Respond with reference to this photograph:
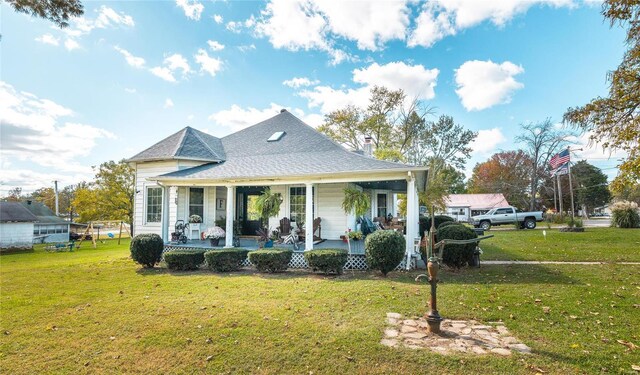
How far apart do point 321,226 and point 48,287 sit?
27.8 ft

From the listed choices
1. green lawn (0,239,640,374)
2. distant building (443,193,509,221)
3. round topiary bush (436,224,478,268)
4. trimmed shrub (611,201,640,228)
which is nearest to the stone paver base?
green lawn (0,239,640,374)

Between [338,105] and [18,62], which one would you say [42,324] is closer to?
[18,62]

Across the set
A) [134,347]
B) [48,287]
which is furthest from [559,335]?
[48,287]

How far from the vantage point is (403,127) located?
3122cm

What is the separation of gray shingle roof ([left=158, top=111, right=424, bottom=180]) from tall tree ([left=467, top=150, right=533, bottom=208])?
31827 mm

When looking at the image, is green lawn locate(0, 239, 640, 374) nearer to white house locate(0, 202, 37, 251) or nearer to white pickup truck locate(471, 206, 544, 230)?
white pickup truck locate(471, 206, 544, 230)

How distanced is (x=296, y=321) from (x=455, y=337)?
7.91ft

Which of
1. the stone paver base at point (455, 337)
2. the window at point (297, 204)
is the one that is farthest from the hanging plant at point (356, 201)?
the stone paver base at point (455, 337)

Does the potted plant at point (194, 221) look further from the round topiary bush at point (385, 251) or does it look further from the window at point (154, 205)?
the round topiary bush at point (385, 251)

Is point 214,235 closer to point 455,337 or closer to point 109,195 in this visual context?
point 455,337

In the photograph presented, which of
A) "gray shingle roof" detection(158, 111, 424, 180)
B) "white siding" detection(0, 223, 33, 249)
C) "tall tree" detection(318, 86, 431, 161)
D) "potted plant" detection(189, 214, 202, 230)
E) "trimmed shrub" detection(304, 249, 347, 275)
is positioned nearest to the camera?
"trimmed shrub" detection(304, 249, 347, 275)

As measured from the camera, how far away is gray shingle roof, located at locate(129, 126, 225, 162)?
13.7m

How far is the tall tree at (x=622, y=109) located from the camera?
816cm

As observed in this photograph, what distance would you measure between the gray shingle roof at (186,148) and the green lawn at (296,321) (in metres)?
6.32
